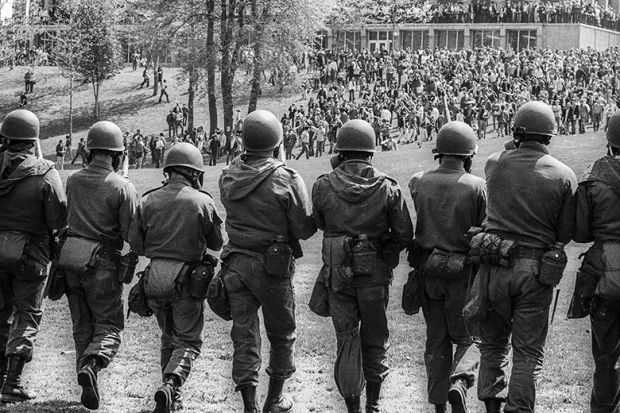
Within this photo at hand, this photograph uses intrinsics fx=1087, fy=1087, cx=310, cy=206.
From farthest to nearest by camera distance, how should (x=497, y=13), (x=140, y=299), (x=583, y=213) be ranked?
(x=497, y=13) → (x=140, y=299) → (x=583, y=213)

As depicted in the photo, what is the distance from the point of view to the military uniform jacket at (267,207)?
8.05m

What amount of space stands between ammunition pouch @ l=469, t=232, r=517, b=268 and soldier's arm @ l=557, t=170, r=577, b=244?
345 millimetres

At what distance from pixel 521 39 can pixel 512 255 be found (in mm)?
60811

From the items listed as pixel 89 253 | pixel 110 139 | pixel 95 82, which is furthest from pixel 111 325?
pixel 95 82

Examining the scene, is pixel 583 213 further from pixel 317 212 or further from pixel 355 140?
pixel 317 212

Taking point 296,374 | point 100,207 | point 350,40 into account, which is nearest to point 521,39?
point 350,40

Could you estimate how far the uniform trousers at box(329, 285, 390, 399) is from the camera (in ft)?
25.6

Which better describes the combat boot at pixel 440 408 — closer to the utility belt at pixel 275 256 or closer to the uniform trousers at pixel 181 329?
the utility belt at pixel 275 256

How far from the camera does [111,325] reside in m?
8.39

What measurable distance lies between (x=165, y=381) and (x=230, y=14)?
117 ft

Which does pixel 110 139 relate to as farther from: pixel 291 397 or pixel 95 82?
pixel 95 82

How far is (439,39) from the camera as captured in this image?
69.1 metres

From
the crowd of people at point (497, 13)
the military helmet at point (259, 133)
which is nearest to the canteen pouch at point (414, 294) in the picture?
the military helmet at point (259, 133)

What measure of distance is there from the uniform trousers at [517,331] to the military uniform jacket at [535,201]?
22 centimetres
